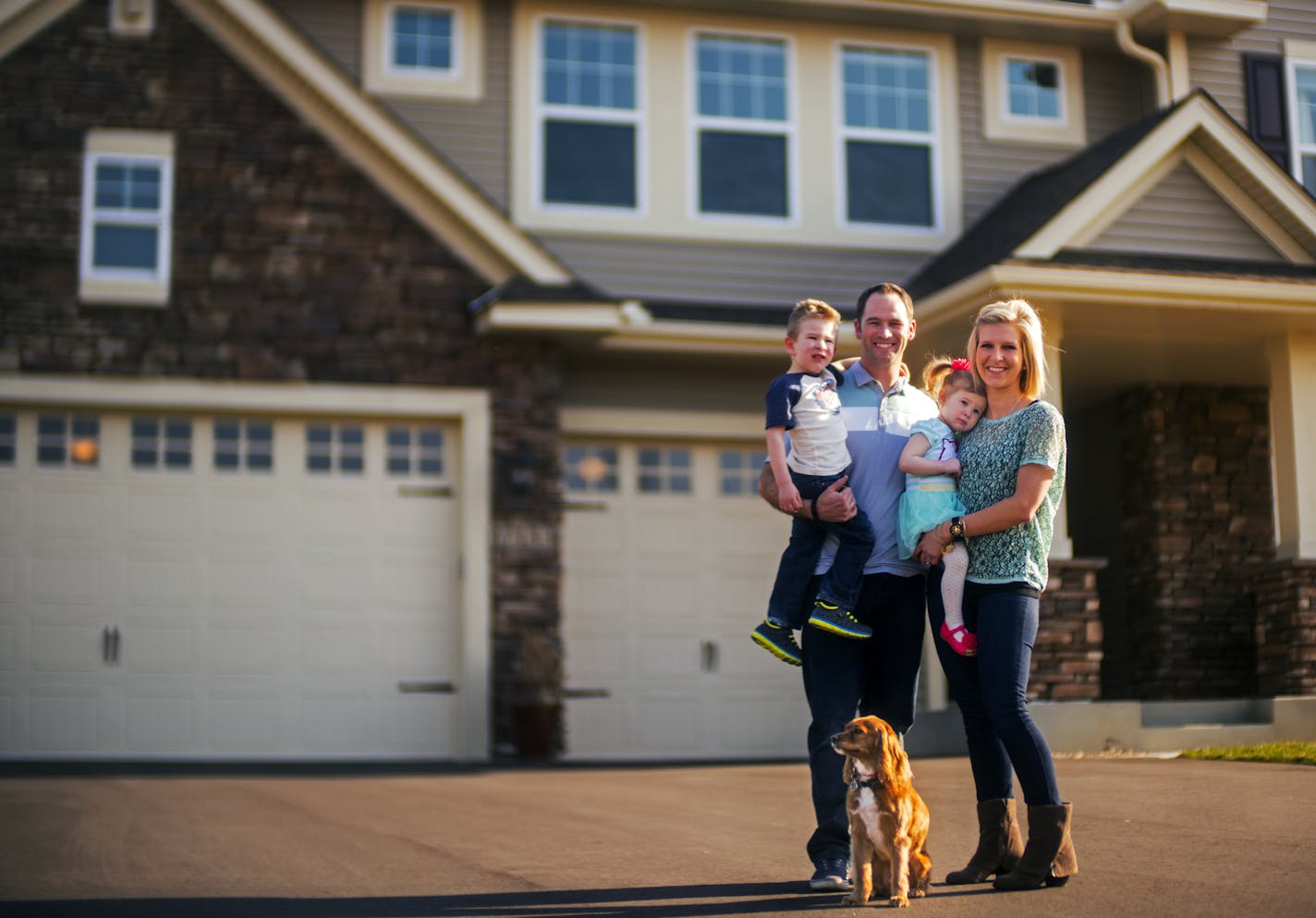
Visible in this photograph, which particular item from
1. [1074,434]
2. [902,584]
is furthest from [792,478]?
[1074,434]

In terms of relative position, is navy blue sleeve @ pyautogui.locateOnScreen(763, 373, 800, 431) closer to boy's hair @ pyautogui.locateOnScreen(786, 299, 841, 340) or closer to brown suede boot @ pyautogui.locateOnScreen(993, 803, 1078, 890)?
boy's hair @ pyautogui.locateOnScreen(786, 299, 841, 340)

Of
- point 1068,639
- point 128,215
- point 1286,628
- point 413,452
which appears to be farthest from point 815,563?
point 128,215

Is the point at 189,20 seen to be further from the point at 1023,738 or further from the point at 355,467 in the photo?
the point at 1023,738

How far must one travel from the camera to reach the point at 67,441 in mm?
12938

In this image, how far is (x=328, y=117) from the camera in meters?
13.3

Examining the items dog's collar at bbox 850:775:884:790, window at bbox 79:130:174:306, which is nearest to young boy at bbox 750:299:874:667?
dog's collar at bbox 850:775:884:790

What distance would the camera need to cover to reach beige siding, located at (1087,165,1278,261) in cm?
1274

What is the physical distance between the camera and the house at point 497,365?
41.9 ft

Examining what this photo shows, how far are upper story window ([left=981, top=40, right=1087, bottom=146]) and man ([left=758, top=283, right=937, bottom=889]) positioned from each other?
10.3 metres

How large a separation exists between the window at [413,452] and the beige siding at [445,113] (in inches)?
89.4

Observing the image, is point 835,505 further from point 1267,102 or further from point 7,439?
point 1267,102

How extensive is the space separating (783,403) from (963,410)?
0.63 meters

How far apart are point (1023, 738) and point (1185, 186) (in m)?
8.76

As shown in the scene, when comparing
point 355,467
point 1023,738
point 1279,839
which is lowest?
point 1279,839
